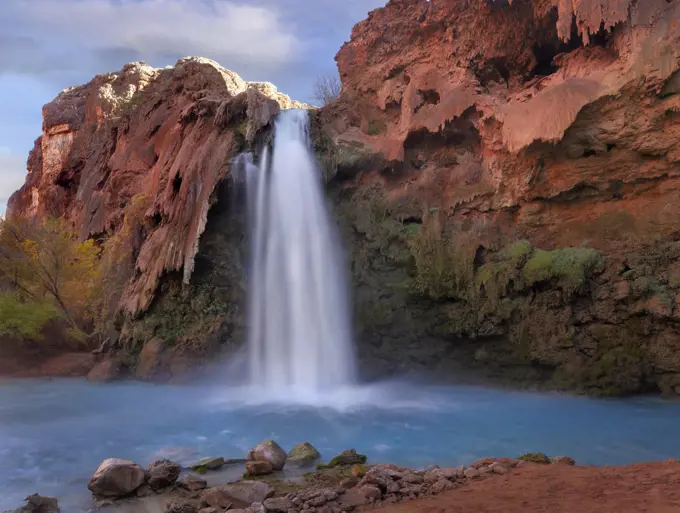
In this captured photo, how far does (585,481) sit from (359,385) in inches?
389

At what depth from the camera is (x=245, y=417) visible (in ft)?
36.0

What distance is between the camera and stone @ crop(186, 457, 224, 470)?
7172 mm

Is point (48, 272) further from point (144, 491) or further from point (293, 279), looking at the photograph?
point (144, 491)

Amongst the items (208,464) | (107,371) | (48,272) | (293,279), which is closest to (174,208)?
(293,279)

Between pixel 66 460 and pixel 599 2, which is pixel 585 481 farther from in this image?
pixel 599 2

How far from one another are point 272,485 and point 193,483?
3.27 ft

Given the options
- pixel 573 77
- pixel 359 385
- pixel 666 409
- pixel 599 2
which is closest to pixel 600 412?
pixel 666 409

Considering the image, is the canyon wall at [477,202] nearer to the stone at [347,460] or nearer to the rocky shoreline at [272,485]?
the rocky shoreline at [272,485]

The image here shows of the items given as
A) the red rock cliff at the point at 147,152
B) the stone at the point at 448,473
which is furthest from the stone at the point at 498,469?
the red rock cliff at the point at 147,152

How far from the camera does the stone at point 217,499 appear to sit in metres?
5.45

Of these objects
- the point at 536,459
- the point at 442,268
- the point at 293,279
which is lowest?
the point at 536,459

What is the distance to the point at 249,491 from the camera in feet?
18.4

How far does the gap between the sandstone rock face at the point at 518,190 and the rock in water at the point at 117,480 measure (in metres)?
10.5

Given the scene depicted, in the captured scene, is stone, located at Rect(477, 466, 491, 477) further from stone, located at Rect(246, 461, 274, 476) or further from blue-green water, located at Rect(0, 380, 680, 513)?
stone, located at Rect(246, 461, 274, 476)
